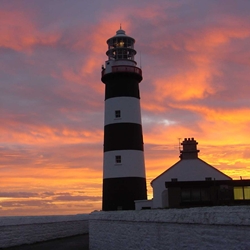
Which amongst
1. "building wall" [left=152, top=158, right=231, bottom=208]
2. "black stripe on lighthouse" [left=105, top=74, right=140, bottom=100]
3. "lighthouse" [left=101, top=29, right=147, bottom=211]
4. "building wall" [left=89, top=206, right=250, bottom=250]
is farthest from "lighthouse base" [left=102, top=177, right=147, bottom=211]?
"building wall" [left=89, top=206, right=250, bottom=250]

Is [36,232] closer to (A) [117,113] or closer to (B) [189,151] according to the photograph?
(A) [117,113]

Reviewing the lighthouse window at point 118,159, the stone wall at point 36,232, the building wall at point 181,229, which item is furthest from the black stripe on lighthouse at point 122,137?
the building wall at point 181,229

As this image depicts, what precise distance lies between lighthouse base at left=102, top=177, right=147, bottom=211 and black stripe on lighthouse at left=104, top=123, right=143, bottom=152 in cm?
269

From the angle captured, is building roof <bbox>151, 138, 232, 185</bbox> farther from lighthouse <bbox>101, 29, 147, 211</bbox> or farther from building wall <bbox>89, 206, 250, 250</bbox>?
building wall <bbox>89, 206, 250, 250</bbox>

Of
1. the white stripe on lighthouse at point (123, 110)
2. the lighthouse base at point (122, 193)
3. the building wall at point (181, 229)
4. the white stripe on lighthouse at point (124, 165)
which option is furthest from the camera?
the white stripe on lighthouse at point (123, 110)

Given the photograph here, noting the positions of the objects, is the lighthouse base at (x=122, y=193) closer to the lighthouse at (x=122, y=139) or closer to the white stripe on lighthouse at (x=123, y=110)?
the lighthouse at (x=122, y=139)

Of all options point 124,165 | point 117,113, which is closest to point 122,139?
point 124,165

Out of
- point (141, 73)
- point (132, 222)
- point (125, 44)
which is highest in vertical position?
point (125, 44)

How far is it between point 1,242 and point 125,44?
1986 centimetres

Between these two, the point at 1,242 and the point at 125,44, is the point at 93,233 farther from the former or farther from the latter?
the point at 125,44

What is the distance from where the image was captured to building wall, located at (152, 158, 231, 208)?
1200 inches

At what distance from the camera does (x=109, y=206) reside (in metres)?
31.0

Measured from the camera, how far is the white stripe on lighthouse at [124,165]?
30.7 m

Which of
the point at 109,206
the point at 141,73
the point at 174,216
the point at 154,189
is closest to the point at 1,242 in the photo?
the point at 109,206
